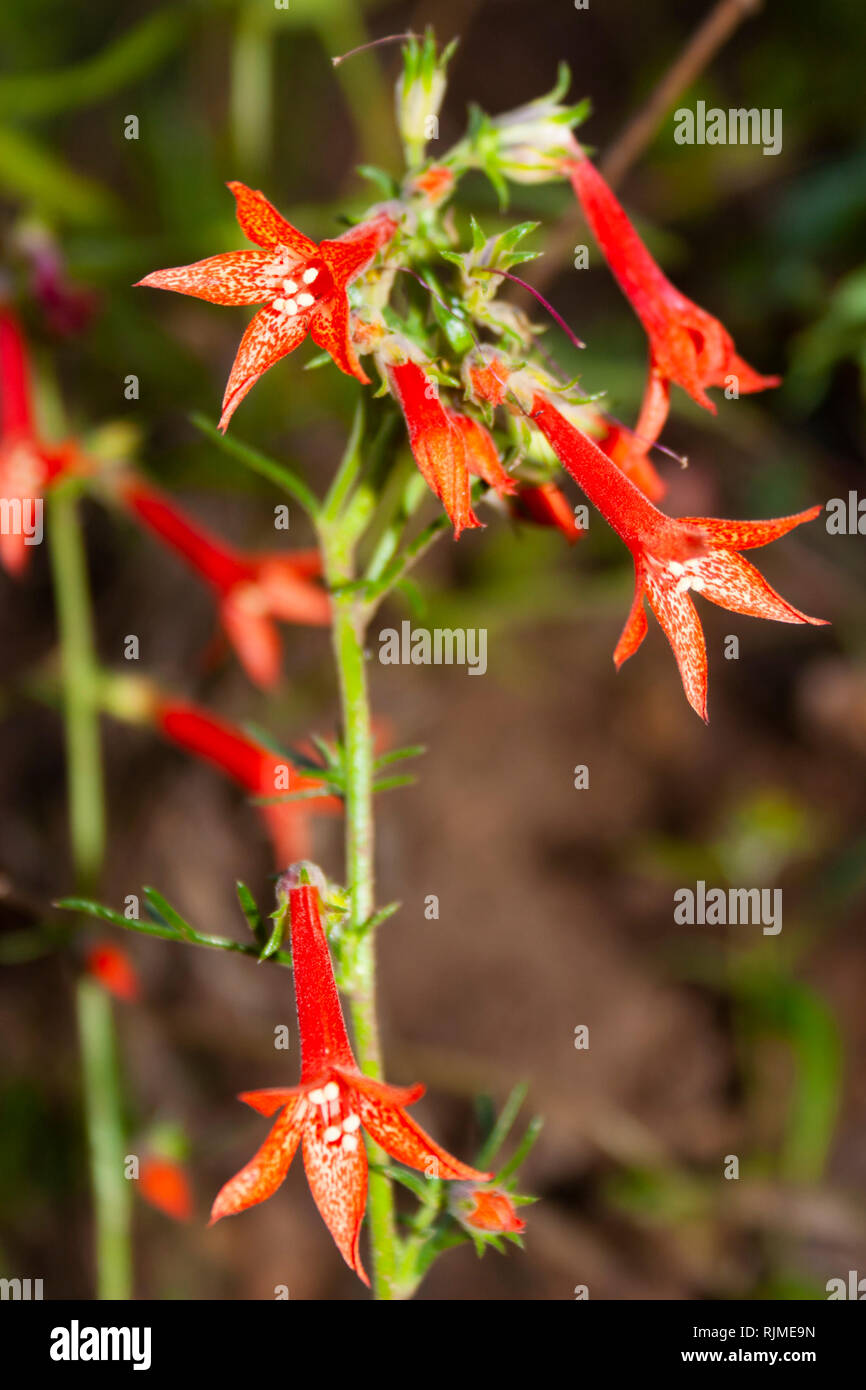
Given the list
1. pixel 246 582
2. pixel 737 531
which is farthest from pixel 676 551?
pixel 246 582

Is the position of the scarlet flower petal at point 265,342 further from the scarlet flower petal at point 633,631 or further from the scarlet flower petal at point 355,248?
the scarlet flower petal at point 633,631

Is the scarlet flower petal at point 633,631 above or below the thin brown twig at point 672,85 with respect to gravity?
below

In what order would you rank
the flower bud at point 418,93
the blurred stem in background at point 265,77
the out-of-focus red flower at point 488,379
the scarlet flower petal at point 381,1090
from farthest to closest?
the blurred stem in background at point 265,77 → the flower bud at point 418,93 → the out-of-focus red flower at point 488,379 → the scarlet flower petal at point 381,1090

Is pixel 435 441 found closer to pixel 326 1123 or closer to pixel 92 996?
pixel 326 1123

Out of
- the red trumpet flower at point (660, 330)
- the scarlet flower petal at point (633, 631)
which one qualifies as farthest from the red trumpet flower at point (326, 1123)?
the red trumpet flower at point (660, 330)

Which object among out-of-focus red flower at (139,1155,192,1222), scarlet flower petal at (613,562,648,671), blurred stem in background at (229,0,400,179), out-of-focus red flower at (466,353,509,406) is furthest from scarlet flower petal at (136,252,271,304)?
blurred stem in background at (229,0,400,179)

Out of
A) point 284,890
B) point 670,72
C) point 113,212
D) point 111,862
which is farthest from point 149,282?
point 111,862

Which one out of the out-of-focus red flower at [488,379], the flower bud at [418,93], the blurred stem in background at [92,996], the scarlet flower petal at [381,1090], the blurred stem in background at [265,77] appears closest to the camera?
the scarlet flower petal at [381,1090]
